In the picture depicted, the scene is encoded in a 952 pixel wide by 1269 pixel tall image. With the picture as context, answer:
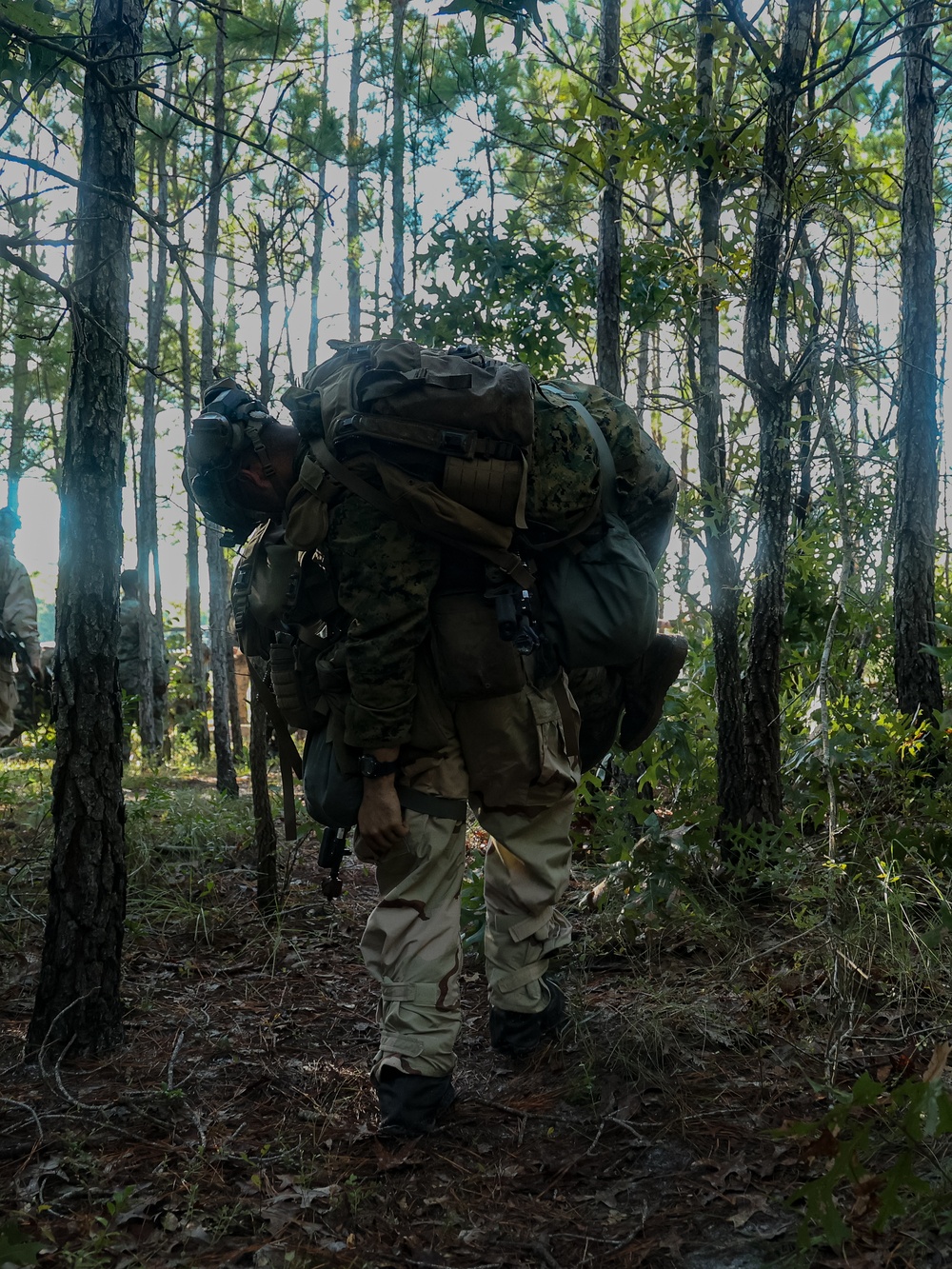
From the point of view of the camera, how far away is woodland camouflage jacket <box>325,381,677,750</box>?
8.36 ft

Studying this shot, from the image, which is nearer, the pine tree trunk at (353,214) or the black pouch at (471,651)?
the black pouch at (471,651)

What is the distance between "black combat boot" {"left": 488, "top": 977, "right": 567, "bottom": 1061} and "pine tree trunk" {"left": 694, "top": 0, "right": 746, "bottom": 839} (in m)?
1.04

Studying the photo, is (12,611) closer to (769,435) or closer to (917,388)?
(769,435)

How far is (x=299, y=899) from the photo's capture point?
4609 mm

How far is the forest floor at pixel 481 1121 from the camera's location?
6.55 ft

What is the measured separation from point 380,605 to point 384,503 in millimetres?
259

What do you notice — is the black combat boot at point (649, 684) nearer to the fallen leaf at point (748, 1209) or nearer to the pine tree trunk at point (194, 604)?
the fallen leaf at point (748, 1209)

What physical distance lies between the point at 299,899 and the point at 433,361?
2868mm

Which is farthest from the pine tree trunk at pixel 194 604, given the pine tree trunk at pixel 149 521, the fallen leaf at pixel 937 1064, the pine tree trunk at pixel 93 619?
the fallen leaf at pixel 937 1064

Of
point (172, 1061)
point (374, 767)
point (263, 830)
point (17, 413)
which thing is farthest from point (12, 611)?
point (17, 413)

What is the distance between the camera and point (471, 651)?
2.61 metres

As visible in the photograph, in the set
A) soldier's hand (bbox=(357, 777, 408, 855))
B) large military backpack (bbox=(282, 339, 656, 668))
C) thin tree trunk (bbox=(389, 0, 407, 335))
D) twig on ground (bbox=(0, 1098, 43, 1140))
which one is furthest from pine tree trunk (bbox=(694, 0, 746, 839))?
thin tree trunk (bbox=(389, 0, 407, 335))

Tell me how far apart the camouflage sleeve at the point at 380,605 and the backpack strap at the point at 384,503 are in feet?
0.08

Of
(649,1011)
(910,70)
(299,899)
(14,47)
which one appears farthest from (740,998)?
(910,70)
